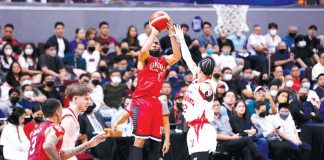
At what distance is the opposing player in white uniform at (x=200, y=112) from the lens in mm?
13359

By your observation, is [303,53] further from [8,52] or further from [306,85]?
[8,52]

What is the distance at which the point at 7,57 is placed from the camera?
20.3 metres

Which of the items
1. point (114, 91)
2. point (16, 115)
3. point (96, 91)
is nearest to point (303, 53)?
point (114, 91)

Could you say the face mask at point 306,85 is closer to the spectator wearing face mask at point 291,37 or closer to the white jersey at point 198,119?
the spectator wearing face mask at point 291,37

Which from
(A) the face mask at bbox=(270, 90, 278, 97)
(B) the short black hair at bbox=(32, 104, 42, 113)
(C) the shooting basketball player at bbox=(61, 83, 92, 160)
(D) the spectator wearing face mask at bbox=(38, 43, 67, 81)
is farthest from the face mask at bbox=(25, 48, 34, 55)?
(C) the shooting basketball player at bbox=(61, 83, 92, 160)

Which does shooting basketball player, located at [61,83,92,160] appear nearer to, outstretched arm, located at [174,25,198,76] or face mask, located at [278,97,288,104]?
outstretched arm, located at [174,25,198,76]

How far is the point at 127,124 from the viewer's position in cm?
1764

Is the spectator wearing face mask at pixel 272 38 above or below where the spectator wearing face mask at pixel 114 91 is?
above

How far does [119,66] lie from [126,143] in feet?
15.3

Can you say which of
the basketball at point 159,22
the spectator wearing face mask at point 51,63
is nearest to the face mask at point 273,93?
the spectator wearing face mask at point 51,63

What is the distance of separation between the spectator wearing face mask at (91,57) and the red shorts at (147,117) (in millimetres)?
7133

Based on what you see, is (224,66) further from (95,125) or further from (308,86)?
(95,125)

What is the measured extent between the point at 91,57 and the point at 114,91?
2136mm

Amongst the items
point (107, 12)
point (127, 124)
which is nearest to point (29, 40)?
point (107, 12)
